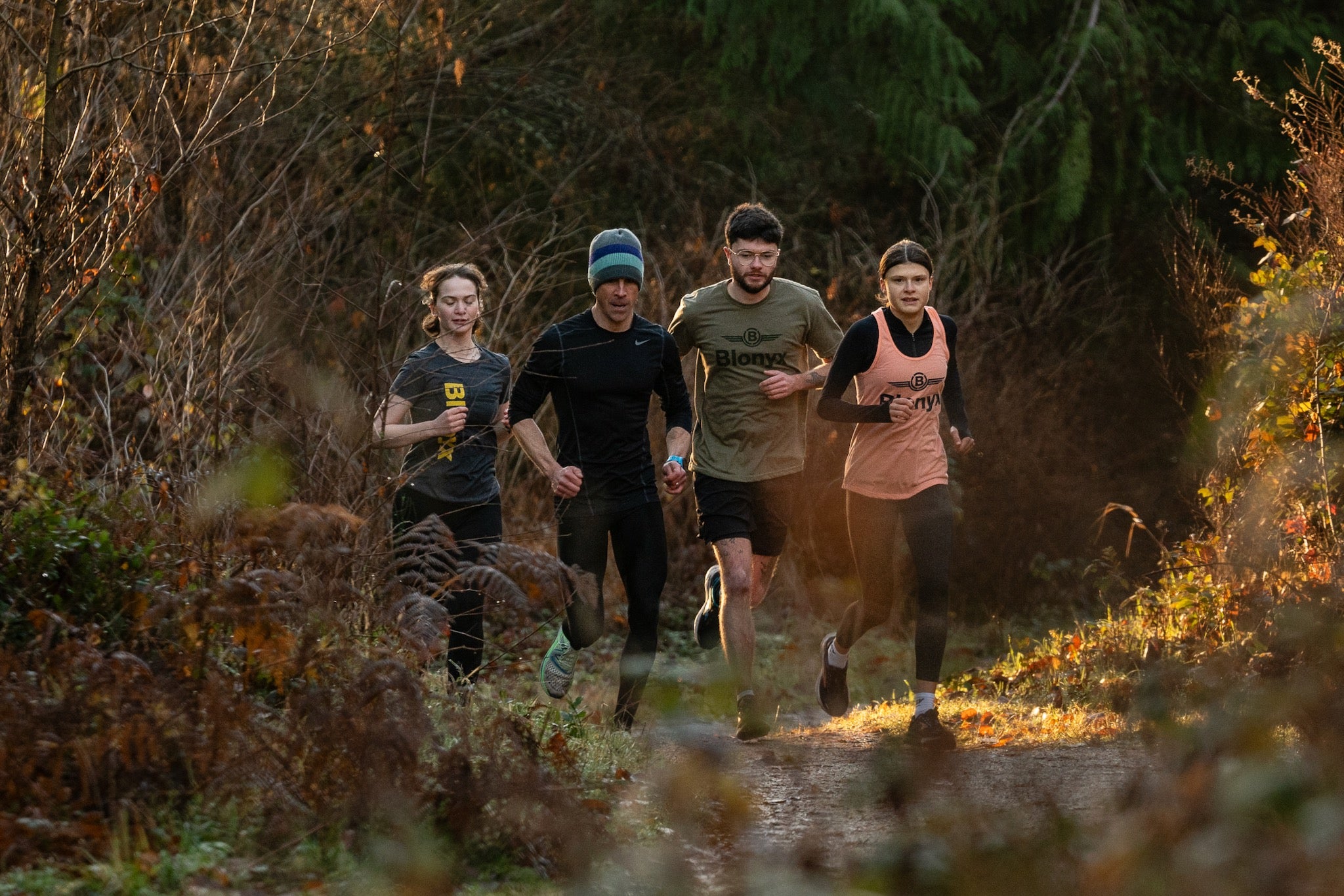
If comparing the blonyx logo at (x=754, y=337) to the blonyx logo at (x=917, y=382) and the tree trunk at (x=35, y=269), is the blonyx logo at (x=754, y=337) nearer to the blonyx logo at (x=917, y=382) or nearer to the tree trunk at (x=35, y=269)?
the blonyx logo at (x=917, y=382)

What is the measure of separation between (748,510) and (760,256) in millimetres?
1162

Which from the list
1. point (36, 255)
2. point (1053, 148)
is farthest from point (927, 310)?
point (1053, 148)

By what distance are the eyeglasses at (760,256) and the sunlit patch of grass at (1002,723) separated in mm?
2178

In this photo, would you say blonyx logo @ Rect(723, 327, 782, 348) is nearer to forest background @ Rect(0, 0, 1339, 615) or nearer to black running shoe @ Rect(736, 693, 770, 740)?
black running shoe @ Rect(736, 693, 770, 740)

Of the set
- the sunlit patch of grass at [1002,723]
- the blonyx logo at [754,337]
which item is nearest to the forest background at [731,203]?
the blonyx logo at [754,337]

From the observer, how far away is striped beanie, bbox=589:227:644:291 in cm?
714

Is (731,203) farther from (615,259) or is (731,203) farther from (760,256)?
(615,259)

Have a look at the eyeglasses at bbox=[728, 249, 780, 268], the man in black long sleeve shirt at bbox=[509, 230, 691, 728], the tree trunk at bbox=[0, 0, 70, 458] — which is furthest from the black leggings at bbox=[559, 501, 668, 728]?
the tree trunk at bbox=[0, 0, 70, 458]

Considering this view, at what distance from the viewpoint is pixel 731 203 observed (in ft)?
50.7

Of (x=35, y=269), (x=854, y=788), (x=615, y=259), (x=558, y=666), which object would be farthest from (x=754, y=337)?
(x=854, y=788)

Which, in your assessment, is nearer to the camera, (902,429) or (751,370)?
(902,429)

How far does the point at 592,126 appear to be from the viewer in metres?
15.3

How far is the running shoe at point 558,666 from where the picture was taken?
23.2 feet

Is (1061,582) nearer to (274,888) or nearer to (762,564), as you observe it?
(762,564)
